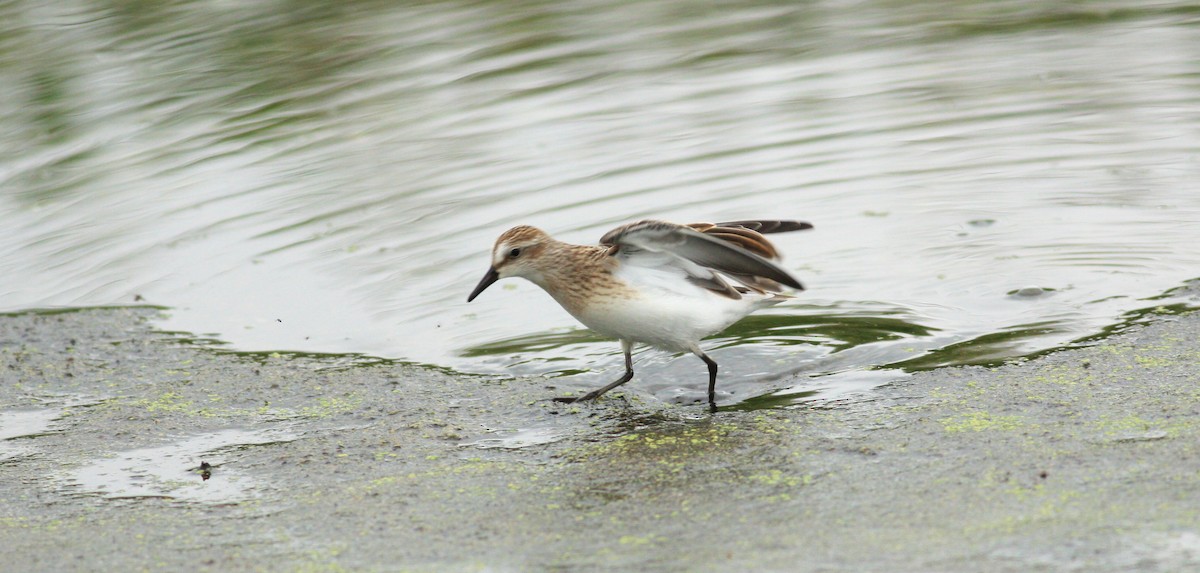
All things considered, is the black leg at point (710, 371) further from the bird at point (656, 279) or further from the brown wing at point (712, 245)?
the brown wing at point (712, 245)

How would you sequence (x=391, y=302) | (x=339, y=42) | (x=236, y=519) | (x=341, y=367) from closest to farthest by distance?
(x=236, y=519) < (x=341, y=367) < (x=391, y=302) < (x=339, y=42)

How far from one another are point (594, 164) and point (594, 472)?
489 cm

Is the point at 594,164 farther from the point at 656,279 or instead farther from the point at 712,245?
the point at 712,245

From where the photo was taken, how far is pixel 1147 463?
4.44m

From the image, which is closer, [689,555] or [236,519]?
[689,555]

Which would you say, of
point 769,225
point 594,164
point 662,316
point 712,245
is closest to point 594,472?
point 662,316

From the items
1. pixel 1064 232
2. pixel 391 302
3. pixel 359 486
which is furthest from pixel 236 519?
pixel 1064 232

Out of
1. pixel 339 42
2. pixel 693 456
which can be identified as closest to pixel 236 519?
pixel 693 456

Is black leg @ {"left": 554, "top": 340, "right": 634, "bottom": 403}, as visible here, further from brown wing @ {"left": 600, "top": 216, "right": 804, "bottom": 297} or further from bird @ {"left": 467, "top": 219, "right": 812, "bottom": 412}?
brown wing @ {"left": 600, "top": 216, "right": 804, "bottom": 297}

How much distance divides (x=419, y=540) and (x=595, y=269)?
187 centimetres

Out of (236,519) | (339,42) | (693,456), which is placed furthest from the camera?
(339,42)

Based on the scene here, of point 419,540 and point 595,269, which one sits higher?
point 595,269

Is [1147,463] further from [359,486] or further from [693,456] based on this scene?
[359,486]

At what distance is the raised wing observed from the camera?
220 inches
